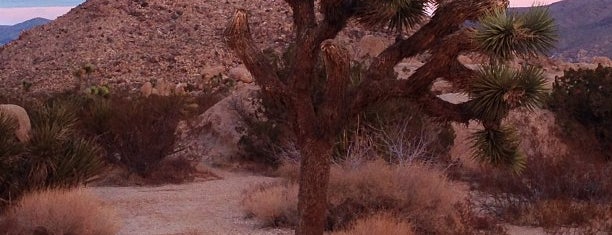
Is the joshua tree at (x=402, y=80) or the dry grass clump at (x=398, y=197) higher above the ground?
the joshua tree at (x=402, y=80)

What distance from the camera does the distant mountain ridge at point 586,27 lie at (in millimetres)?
68625

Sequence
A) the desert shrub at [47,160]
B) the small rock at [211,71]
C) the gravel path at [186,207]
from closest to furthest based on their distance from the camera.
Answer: the desert shrub at [47,160], the gravel path at [186,207], the small rock at [211,71]

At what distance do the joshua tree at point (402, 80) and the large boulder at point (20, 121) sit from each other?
4373 millimetres

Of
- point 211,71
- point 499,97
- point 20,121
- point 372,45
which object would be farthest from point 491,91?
point 211,71

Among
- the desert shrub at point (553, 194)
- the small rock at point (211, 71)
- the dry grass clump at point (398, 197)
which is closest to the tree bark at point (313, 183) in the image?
the dry grass clump at point (398, 197)

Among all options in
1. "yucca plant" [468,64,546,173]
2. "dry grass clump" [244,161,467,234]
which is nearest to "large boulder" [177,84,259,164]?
"dry grass clump" [244,161,467,234]

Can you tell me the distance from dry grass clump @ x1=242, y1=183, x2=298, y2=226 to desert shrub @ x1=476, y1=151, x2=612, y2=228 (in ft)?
9.61

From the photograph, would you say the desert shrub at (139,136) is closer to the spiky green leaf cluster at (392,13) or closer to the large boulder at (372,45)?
the spiky green leaf cluster at (392,13)

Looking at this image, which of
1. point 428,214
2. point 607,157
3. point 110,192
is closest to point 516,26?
point 428,214

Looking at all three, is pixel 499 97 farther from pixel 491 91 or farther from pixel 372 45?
pixel 372 45

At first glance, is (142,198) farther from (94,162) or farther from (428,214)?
(428,214)

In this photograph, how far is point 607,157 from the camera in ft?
63.0

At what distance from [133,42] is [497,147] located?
4306 cm

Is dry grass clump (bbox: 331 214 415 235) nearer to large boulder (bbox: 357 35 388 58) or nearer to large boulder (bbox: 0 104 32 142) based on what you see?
large boulder (bbox: 0 104 32 142)
